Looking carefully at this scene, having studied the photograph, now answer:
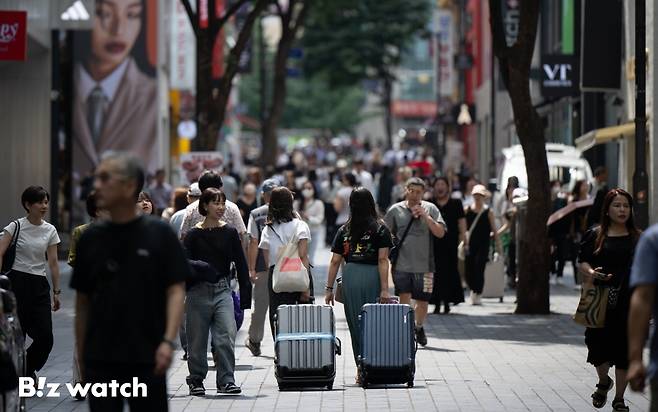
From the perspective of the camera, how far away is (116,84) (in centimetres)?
4088

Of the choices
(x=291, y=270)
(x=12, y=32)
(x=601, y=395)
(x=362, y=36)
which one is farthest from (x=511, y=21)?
(x=601, y=395)

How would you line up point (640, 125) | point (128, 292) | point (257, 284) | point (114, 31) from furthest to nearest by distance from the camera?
point (114, 31) < point (640, 125) < point (257, 284) < point (128, 292)

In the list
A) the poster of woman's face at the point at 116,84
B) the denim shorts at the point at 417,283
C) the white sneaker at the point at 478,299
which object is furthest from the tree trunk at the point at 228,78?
the poster of woman's face at the point at 116,84

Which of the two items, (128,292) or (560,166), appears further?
(560,166)

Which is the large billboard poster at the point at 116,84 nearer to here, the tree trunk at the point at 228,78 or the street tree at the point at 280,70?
the street tree at the point at 280,70

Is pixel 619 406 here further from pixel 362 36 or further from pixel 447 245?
pixel 362 36

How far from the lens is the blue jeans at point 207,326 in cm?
1244

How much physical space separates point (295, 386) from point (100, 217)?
83.5 inches

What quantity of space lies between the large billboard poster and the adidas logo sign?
38.6 ft

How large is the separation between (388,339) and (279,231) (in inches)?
86.3

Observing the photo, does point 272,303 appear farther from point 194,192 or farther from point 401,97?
Answer: point 401,97

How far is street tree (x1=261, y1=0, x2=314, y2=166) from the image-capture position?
40125mm

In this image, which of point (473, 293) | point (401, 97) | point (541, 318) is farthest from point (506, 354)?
point (401, 97)

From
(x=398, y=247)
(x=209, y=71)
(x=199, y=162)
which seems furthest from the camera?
(x=209, y=71)
